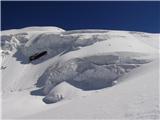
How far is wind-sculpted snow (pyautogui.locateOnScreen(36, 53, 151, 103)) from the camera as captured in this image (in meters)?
58.0

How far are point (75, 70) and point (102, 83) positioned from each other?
642 cm

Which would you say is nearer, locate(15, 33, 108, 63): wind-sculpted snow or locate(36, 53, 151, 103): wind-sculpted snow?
locate(36, 53, 151, 103): wind-sculpted snow

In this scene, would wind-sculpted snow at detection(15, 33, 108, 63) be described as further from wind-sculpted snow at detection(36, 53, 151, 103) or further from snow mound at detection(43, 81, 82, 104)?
snow mound at detection(43, 81, 82, 104)

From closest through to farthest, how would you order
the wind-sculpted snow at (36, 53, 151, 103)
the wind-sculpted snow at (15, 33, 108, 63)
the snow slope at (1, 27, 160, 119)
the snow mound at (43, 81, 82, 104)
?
the snow slope at (1, 27, 160, 119) → the snow mound at (43, 81, 82, 104) → the wind-sculpted snow at (36, 53, 151, 103) → the wind-sculpted snow at (15, 33, 108, 63)

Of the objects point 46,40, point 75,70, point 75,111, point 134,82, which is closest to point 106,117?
point 75,111

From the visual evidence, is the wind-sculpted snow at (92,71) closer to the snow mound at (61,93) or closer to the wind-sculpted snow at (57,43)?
the snow mound at (61,93)

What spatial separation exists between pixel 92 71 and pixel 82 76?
1897 millimetres

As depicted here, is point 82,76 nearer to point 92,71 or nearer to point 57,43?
point 92,71

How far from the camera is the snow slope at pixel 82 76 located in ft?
128

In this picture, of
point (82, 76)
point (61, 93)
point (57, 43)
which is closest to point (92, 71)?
point (82, 76)

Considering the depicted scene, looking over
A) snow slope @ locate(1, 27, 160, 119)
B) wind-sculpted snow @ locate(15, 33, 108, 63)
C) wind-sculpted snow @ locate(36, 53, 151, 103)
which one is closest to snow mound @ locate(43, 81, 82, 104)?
snow slope @ locate(1, 27, 160, 119)

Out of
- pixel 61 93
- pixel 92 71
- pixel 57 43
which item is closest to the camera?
pixel 61 93

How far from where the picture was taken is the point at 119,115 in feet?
113

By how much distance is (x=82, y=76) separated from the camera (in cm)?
6094
